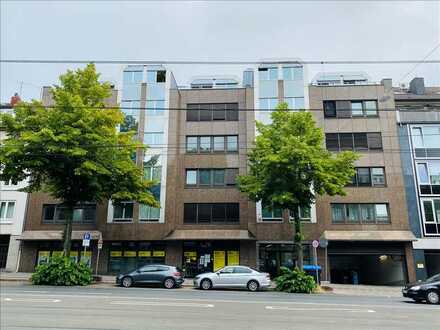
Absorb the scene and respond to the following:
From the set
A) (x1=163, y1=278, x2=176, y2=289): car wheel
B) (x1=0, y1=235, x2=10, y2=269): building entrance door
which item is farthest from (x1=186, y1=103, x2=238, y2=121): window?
(x1=0, y1=235, x2=10, y2=269): building entrance door

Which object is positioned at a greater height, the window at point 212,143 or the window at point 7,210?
→ the window at point 212,143

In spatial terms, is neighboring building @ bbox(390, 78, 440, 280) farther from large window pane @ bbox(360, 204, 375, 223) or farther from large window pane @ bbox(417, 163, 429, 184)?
large window pane @ bbox(360, 204, 375, 223)

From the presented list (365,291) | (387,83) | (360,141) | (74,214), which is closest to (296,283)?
(365,291)

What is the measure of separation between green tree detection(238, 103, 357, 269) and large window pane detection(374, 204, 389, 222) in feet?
24.5

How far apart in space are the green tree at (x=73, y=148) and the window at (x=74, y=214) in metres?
6.92

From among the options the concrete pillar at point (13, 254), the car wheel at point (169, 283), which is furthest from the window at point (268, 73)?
the concrete pillar at point (13, 254)

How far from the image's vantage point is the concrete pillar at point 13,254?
93.5 feet

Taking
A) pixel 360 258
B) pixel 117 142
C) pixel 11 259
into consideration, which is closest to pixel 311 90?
pixel 360 258

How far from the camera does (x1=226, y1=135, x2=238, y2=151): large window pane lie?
98.6ft

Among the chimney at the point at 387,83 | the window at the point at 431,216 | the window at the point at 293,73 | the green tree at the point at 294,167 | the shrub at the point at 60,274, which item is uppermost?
the window at the point at 293,73

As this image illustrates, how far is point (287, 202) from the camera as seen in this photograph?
21297 millimetres

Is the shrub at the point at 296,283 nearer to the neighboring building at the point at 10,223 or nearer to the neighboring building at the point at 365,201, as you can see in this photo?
the neighboring building at the point at 365,201

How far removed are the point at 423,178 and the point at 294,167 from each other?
1355 cm

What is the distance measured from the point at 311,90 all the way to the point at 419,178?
10.6 meters
